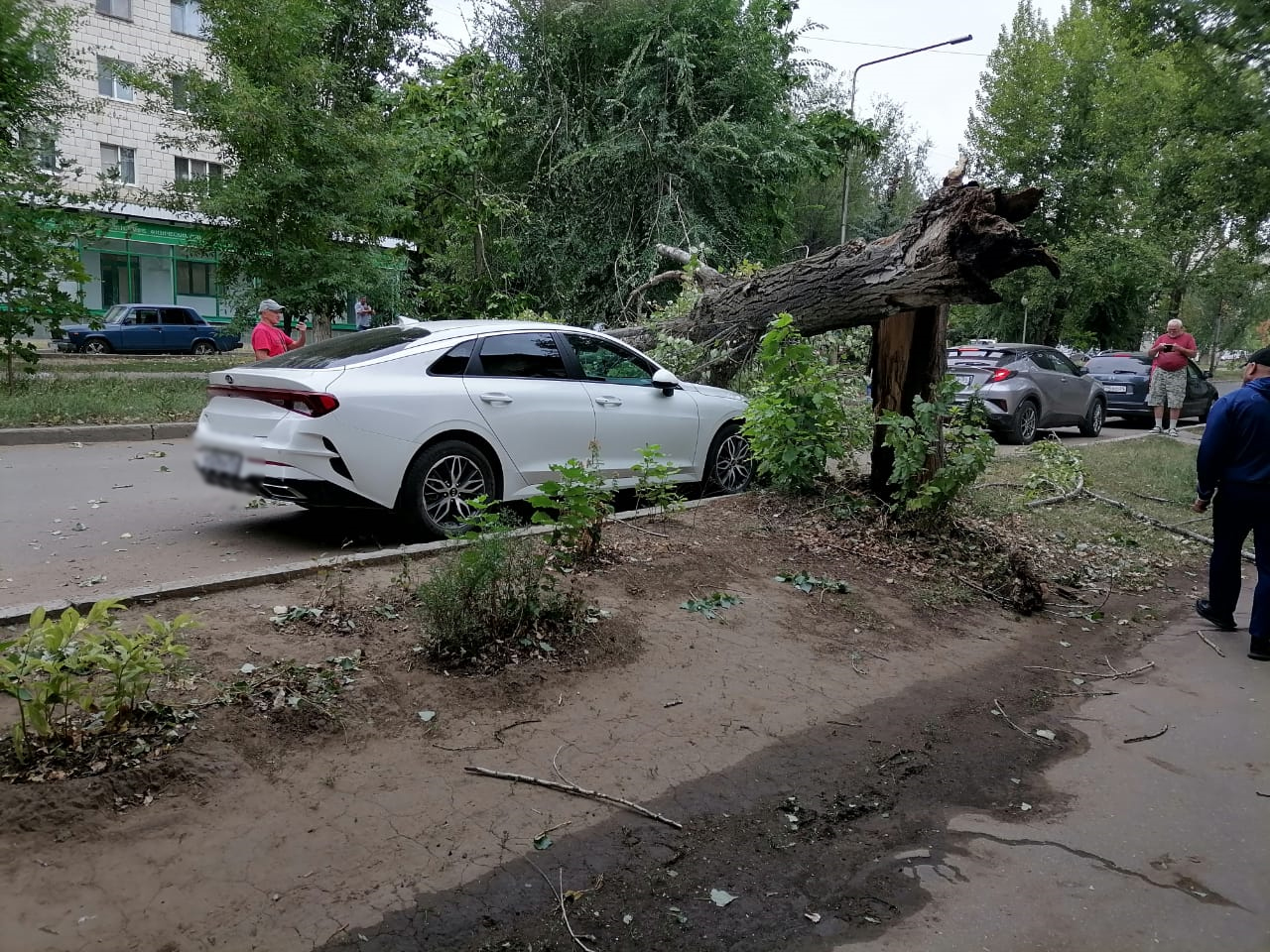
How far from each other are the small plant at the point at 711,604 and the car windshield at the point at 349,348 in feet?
7.85

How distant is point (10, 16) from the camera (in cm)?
198

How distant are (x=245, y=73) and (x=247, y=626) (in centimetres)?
828

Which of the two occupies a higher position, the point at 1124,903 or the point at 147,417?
the point at 147,417

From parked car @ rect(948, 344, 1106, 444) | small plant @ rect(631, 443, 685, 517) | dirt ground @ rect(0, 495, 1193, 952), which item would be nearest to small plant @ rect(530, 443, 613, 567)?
dirt ground @ rect(0, 495, 1193, 952)

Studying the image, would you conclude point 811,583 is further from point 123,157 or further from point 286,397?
point 123,157

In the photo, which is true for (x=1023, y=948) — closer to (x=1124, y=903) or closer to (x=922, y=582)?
(x=1124, y=903)

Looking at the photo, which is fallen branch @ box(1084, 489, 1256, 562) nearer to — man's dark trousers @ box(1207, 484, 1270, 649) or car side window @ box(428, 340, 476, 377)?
man's dark trousers @ box(1207, 484, 1270, 649)

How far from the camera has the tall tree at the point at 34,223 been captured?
39.3 ft

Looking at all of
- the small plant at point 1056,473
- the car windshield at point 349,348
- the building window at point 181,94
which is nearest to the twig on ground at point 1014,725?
the car windshield at point 349,348

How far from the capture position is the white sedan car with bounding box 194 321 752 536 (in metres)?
2.81

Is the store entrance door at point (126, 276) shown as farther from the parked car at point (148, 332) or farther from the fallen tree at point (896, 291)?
the parked car at point (148, 332)

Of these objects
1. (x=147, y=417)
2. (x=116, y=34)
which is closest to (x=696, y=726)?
(x=147, y=417)

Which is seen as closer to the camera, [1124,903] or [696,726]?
[1124,903]

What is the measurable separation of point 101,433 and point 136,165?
127 ft
